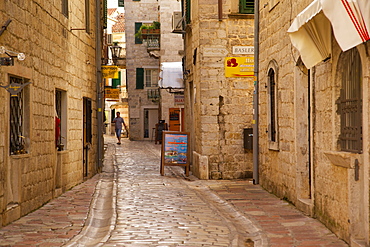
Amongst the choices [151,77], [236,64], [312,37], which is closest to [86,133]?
[236,64]

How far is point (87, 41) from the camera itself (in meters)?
15.7

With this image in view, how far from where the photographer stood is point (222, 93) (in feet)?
50.9

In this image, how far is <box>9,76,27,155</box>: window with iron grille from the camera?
9367mm

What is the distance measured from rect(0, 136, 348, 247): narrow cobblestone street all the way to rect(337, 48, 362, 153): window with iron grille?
118 centimetres

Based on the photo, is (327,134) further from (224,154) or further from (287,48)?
(224,154)

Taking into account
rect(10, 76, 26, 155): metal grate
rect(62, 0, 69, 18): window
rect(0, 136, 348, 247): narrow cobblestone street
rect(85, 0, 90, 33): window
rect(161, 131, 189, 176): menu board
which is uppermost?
rect(85, 0, 90, 33): window

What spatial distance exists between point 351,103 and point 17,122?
5146 millimetres

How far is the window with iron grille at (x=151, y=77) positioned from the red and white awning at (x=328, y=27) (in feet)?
114

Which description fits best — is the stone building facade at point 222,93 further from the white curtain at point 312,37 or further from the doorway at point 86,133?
the white curtain at point 312,37

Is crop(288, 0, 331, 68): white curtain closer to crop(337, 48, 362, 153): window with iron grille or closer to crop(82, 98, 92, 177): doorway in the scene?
crop(337, 48, 362, 153): window with iron grille

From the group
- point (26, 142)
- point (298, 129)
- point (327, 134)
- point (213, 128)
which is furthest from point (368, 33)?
point (213, 128)

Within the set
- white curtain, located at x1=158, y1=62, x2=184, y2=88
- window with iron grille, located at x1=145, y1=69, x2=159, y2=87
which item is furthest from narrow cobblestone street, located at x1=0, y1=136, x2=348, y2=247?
window with iron grille, located at x1=145, y1=69, x2=159, y2=87

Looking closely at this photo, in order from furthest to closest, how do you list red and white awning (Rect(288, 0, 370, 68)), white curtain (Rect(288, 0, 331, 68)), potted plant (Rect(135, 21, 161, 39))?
potted plant (Rect(135, 21, 161, 39)) → white curtain (Rect(288, 0, 331, 68)) → red and white awning (Rect(288, 0, 370, 68))

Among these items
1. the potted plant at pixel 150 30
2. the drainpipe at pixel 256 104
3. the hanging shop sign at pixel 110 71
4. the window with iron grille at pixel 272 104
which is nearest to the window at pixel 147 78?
the potted plant at pixel 150 30
